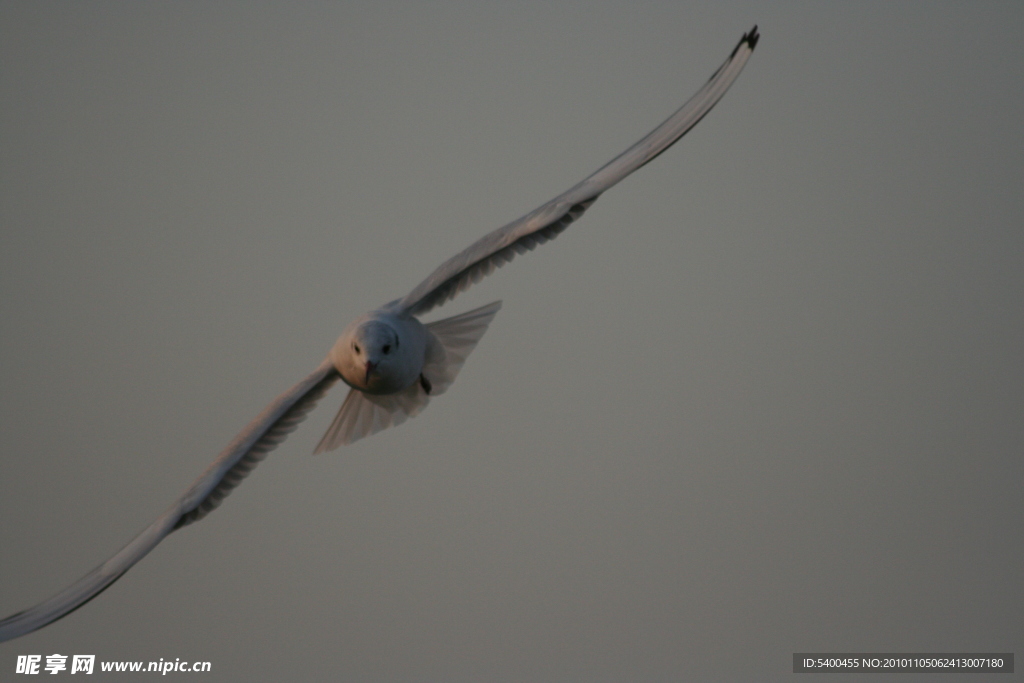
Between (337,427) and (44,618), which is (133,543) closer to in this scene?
(44,618)

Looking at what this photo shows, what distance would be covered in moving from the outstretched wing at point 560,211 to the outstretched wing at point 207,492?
0.73m

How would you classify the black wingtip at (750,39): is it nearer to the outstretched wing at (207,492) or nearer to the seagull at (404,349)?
the seagull at (404,349)

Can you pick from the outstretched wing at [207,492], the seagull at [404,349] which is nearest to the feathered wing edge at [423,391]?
the seagull at [404,349]

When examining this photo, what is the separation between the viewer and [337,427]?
9.12 metres

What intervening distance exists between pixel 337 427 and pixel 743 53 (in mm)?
2972

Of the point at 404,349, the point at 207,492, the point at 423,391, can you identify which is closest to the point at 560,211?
the point at 404,349

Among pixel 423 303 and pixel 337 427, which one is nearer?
pixel 423 303

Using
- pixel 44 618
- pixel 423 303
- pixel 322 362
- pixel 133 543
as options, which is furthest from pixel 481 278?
pixel 44 618

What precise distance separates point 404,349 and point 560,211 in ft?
3.45

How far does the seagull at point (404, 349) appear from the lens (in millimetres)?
8133

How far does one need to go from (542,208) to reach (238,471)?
6.86 feet

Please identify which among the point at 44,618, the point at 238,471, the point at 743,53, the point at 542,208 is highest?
the point at 743,53

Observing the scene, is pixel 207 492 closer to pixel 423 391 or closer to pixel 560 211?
pixel 423 391

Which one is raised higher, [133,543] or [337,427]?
[337,427]
